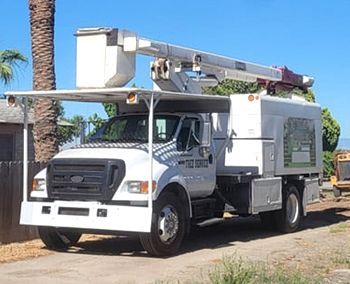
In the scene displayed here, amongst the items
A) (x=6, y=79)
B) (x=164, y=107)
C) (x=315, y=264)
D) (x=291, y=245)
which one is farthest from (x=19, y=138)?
(x=315, y=264)

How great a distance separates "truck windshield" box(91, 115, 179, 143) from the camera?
42.5 ft

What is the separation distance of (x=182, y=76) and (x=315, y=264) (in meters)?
4.60

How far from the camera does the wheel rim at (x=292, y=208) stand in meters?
16.3

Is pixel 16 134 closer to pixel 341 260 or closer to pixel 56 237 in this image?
pixel 56 237

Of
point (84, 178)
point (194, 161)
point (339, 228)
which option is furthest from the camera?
point (339, 228)

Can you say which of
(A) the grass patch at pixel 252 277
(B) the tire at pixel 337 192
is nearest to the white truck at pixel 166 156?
(A) the grass patch at pixel 252 277

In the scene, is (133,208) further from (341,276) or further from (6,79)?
(6,79)

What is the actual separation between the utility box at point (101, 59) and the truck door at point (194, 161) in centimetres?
151

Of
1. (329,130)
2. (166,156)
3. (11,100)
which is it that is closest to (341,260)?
(166,156)

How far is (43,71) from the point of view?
16031mm

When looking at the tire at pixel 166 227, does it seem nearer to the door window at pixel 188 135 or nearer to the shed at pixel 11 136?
the door window at pixel 188 135

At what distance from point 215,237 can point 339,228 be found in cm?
339

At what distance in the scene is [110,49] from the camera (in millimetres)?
12469

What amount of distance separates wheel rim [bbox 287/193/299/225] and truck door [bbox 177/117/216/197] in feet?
10.5
